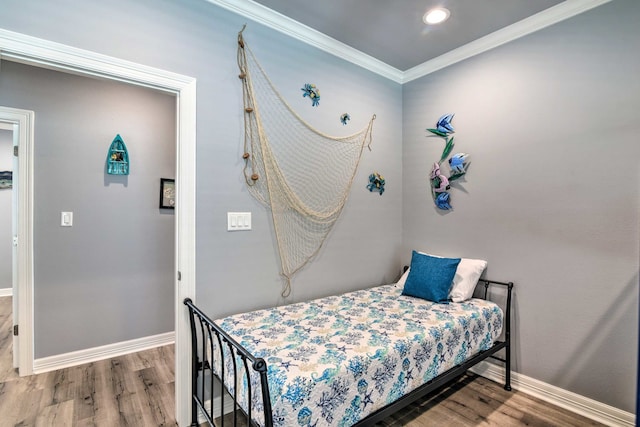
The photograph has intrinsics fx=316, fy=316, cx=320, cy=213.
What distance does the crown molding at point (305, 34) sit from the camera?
2.07m

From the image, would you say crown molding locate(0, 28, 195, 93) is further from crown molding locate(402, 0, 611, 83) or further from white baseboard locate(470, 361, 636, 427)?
white baseboard locate(470, 361, 636, 427)

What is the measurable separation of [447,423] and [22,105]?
12.2ft

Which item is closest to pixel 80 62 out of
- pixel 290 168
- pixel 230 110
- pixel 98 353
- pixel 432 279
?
pixel 230 110

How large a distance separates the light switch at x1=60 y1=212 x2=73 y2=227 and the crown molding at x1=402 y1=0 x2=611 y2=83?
327 cm

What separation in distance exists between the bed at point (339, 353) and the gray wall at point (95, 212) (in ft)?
4.59

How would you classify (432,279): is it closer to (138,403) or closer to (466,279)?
(466,279)

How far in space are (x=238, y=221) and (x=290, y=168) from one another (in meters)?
0.56

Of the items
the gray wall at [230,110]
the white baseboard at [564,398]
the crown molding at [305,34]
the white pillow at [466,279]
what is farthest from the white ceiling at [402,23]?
the white baseboard at [564,398]

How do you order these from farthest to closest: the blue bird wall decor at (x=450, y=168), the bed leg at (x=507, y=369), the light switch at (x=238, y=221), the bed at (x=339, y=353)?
1. the blue bird wall decor at (x=450, y=168)
2. the bed leg at (x=507, y=369)
3. the light switch at (x=238, y=221)
4. the bed at (x=339, y=353)

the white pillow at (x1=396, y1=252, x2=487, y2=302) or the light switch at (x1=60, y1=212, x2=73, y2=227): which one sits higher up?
the light switch at (x1=60, y1=212, x2=73, y2=227)

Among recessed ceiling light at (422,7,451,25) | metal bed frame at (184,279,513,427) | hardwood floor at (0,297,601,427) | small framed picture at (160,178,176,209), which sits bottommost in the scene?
hardwood floor at (0,297,601,427)

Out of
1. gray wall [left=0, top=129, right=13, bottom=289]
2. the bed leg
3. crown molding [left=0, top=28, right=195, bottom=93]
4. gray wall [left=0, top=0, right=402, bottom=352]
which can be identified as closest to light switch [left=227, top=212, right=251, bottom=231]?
gray wall [left=0, top=0, right=402, bottom=352]

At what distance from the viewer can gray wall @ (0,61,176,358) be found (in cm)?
250

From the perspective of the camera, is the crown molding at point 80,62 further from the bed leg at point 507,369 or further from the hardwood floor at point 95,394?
the bed leg at point 507,369
